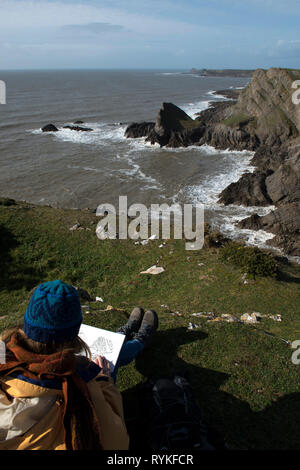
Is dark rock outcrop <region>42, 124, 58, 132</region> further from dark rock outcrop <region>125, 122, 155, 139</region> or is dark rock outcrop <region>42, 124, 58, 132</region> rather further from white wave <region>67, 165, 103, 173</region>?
white wave <region>67, 165, 103, 173</region>

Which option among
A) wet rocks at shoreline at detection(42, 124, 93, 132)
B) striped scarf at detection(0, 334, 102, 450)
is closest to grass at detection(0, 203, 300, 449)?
striped scarf at detection(0, 334, 102, 450)

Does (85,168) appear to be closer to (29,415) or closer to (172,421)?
(172,421)

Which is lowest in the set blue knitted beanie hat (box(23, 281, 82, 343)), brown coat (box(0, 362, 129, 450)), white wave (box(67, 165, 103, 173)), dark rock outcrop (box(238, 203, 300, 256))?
dark rock outcrop (box(238, 203, 300, 256))

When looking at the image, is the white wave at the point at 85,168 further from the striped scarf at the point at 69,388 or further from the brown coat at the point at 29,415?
the brown coat at the point at 29,415

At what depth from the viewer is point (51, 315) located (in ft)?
8.20

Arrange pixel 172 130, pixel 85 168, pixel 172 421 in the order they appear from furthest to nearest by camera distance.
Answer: pixel 172 130 → pixel 85 168 → pixel 172 421

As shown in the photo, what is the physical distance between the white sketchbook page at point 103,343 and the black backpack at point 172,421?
776 millimetres

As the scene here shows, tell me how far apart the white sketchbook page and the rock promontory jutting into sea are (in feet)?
74.4

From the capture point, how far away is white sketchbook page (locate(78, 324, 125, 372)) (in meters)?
4.95

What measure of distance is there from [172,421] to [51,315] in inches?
86.9

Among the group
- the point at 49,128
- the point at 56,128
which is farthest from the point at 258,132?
the point at 49,128

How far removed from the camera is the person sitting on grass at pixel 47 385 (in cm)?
243

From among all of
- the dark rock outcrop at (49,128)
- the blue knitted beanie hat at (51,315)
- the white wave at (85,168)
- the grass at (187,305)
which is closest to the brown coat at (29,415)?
the blue knitted beanie hat at (51,315)

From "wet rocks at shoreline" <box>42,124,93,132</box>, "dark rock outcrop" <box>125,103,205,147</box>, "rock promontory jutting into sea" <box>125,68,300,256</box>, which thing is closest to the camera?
"rock promontory jutting into sea" <box>125,68,300,256</box>
